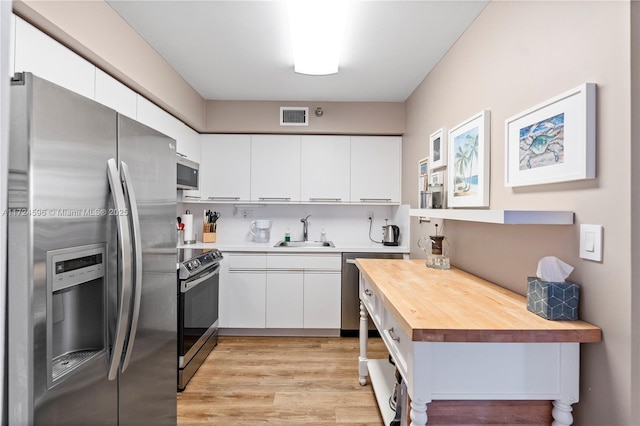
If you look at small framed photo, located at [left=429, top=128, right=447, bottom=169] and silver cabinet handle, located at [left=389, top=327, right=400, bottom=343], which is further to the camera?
small framed photo, located at [left=429, top=128, right=447, bottom=169]

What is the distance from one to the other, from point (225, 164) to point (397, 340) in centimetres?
287

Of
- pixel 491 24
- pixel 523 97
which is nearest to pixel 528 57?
pixel 523 97

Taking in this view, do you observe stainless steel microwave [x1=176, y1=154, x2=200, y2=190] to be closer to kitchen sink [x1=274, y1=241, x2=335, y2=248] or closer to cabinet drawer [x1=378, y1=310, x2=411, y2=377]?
kitchen sink [x1=274, y1=241, x2=335, y2=248]

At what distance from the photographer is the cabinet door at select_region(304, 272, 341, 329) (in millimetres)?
3375

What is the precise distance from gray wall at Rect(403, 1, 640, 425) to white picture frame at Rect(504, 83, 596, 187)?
3 centimetres

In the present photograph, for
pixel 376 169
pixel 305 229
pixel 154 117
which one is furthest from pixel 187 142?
pixel 376 169

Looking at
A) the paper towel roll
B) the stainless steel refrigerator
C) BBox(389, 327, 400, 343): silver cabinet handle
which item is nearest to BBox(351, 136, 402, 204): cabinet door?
the paper towel roll

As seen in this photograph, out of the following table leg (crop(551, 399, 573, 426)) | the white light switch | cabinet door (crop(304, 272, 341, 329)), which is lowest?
cabinet door (crop(304, 272, 341, 329))

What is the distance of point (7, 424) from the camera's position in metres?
0.85

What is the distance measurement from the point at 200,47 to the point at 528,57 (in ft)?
6.77

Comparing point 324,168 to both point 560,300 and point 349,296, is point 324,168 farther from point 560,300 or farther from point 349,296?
point 560,300

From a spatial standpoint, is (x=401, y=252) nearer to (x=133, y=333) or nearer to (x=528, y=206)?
(x=528, y=206)

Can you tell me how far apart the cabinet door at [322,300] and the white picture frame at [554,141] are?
214cm

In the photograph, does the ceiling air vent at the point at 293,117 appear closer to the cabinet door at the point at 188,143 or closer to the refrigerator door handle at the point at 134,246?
the cabinet door at the point at 188,143
